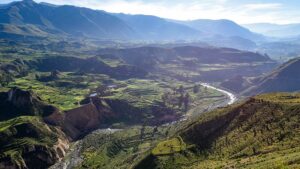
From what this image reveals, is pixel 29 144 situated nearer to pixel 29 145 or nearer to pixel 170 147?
pixel 29 145

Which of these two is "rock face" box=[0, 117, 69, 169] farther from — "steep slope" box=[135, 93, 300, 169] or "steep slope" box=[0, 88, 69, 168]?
"steep slope" box=[135, 93, 300, 169]

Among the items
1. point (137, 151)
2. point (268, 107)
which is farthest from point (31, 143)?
point (268, 107)

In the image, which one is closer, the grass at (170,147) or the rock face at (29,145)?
the grass at (170,147)

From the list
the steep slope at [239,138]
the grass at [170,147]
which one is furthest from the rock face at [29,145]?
the grass at [170,147]

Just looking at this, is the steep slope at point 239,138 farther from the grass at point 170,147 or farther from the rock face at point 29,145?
the rock face at point 29,145

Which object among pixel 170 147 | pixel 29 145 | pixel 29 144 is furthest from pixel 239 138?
pixel 29 144

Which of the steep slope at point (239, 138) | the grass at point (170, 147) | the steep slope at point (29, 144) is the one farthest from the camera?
the steep slope at point (29, 144)

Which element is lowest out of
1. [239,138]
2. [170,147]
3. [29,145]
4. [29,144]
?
[29,145]

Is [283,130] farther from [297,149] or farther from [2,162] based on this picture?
[2,162]
